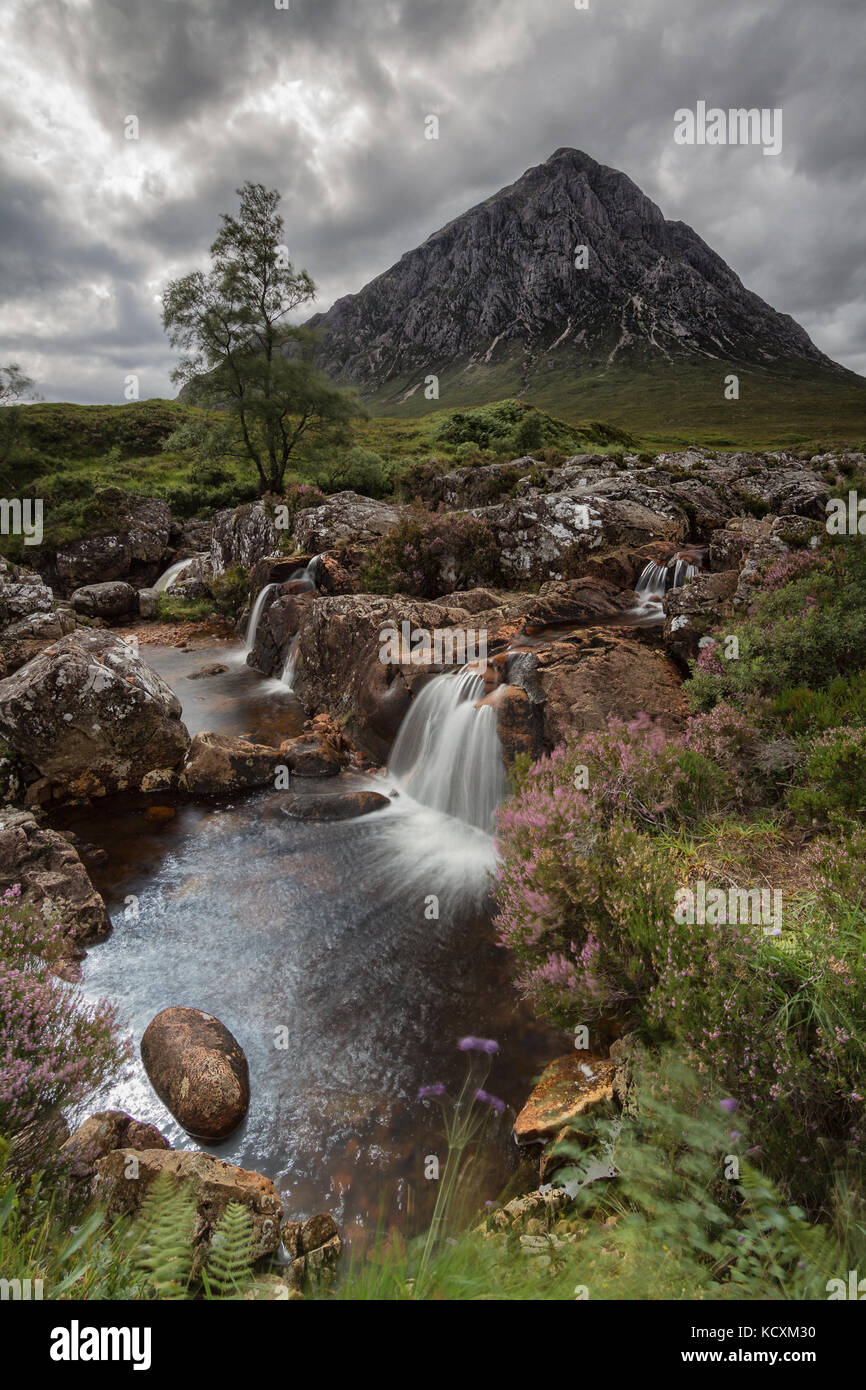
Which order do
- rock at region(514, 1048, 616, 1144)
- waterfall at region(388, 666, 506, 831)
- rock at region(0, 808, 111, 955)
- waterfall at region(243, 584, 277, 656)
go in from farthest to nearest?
waterfall at region(243, 584, 277, 656) < waterfall at region(388, 666, 506, 831) < rock at region(0, 808, 111, 955) < rock at region(514, 1048, 616, 1144)

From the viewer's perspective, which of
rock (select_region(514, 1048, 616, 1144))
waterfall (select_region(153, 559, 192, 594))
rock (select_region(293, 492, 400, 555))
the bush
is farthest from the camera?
waterfall (select_region(153, 559, 192, 594))

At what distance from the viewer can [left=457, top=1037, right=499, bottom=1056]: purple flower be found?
6.43m

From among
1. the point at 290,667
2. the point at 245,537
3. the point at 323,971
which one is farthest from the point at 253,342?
the point at 323,971

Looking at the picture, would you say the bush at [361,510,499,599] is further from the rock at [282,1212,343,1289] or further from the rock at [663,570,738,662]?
the rock at [282,1212,343,1289]

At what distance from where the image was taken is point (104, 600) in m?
28.7

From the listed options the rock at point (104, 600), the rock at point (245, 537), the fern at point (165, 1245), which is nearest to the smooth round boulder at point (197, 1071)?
the fern at point (165, 1245)

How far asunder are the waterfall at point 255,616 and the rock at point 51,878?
14229mm

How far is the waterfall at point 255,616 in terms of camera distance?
22531 millimetres

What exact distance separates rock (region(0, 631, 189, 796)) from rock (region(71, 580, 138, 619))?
698 inches

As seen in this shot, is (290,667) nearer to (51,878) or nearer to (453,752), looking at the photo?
(453,752)

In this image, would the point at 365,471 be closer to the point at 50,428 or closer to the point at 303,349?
the point at 303,349

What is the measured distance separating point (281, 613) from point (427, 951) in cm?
1562

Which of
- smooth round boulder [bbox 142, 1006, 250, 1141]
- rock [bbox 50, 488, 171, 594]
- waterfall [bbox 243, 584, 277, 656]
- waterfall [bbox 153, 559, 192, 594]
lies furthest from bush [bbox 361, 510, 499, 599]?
rock [bbox 50, 488, 171, 594]

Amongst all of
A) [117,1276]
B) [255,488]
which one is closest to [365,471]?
[255,488]
